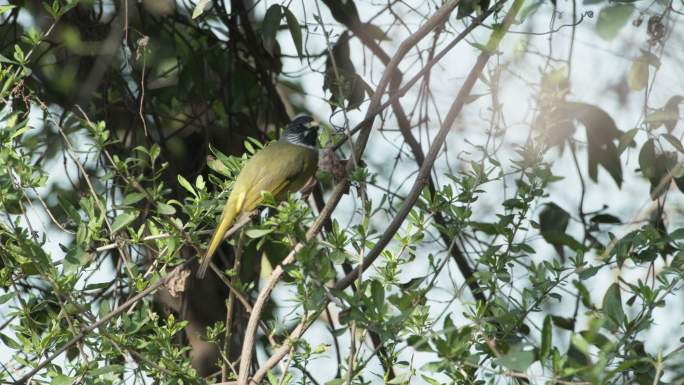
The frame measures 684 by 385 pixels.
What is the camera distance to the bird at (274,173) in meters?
3.04

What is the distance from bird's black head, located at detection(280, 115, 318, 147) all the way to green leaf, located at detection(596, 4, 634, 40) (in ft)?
8.10

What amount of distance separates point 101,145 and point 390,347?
970 millimetres

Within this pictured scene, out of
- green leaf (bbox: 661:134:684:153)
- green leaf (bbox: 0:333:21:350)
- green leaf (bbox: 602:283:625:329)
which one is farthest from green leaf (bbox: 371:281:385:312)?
green leaf (bbox: 661:134:684:153)

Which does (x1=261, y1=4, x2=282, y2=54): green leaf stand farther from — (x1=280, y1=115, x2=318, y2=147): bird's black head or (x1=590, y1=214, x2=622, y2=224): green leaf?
(x1=590, y1=214, x2=622, y2=224): green leaf

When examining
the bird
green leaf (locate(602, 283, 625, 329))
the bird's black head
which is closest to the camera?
green leaf (locate(602, 283, 625, 329))

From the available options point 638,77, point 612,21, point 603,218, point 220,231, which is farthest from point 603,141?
point 612,21

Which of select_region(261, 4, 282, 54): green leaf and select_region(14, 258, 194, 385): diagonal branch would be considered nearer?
select_region(14, 258, 194, 385): diagonal branch

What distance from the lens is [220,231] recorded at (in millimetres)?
3021

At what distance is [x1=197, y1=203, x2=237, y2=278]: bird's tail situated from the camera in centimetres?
293

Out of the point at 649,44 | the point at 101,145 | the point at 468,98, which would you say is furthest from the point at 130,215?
the point at 649,44

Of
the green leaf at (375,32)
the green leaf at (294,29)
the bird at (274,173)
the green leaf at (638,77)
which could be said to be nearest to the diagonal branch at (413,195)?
the bird at (274,173)

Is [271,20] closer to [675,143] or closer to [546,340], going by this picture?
[675,143]

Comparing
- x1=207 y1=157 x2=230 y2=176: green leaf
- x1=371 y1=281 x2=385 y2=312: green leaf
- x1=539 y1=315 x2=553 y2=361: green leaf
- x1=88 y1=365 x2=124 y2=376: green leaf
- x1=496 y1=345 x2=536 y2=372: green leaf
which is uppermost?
x1=207 y1=157 x2=230 y2=176: green leaf

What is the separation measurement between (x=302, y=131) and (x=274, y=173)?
26.6 inches
